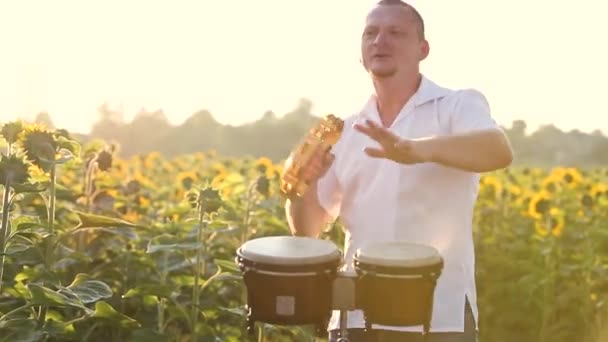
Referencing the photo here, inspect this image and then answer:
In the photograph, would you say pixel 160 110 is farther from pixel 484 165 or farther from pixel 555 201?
pixel 484 165

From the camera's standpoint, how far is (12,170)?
12.7 feet

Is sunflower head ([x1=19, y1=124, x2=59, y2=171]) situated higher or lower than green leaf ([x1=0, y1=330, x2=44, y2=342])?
higher

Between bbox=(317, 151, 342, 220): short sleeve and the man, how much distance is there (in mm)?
91

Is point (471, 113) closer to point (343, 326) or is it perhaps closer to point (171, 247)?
point (343, 326)

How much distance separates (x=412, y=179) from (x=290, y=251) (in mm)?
518

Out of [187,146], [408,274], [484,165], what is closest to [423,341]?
[408,274]

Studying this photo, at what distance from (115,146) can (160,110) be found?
29.9m

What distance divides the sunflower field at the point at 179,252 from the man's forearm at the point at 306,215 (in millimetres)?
614

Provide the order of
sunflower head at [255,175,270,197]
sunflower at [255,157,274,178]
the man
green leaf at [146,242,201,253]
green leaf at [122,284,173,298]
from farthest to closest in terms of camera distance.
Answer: sunflower at [255,157,274,178], sunflower head at [255,175,270,197], green leaf at [146,242,201,253], green leaf at [122,284,173,298], the man

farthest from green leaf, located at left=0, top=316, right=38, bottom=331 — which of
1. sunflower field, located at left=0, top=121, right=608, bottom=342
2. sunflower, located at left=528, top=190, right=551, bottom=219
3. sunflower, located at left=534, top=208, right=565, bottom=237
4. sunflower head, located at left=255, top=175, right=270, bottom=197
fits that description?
sunflower, located at left=528, top=190, right=551, bottom=219

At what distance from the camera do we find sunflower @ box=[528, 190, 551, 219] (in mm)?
8961

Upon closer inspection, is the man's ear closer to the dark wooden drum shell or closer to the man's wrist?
the man's wrist

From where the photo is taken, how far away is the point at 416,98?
13.0ft

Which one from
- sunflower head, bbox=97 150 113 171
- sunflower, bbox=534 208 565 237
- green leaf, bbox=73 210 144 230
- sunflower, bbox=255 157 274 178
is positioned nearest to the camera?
green leaf, bbox=73 210 144 230
